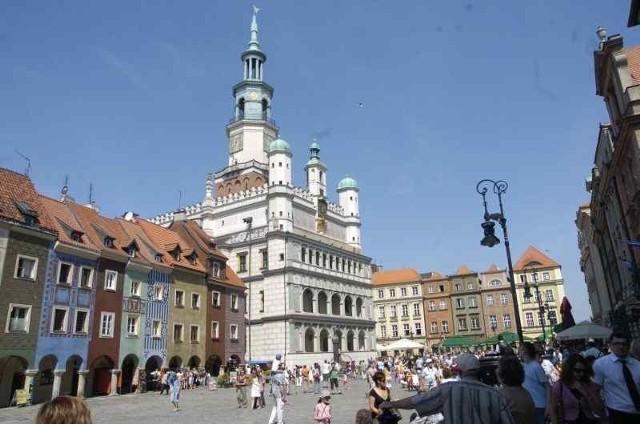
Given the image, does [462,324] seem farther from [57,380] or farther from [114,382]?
[57,380]

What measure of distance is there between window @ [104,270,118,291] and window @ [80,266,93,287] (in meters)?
1.14

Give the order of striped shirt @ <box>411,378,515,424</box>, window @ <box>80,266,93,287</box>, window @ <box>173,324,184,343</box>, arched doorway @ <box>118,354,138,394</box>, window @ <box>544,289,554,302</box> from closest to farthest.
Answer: striped shirt @ <box>411,378,515,424</box>, window @ <box>80,266,93,287</box>, arched doorway @ <box>118,354,138,394</box>, window @ <box>173,324,184,343</box>, window @ <box>544,289,554,302</box>

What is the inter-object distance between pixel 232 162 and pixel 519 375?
6098 centimetres

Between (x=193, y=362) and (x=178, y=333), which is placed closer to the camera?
(x=178, y=333)

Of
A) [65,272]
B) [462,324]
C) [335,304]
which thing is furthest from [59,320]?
[462,324]

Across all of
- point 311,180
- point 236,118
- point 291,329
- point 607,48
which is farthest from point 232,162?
point 607,48

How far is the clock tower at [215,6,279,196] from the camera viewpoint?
61.5 meters

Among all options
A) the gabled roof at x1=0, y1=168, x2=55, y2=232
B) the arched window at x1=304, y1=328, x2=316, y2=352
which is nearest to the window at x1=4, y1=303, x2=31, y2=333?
the gabled roof at x1=0, y1=168, x2=55, y2=232

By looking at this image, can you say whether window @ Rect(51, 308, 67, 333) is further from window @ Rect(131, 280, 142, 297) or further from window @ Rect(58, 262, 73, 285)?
window @ Rect(131, 280, 142, 297)

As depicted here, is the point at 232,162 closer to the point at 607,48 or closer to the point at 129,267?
the point at 129,267

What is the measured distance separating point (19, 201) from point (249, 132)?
128ft

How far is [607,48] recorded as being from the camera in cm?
2381

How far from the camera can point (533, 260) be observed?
7775 centimetres

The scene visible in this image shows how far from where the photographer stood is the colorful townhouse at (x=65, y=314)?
2655 cm
